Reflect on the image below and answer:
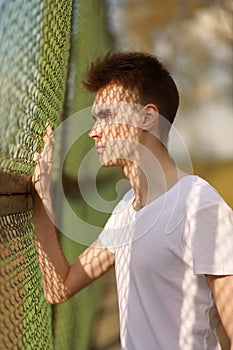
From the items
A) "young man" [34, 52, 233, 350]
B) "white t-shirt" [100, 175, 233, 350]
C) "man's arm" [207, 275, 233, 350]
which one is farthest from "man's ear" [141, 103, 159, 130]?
"man's arm" [207, 275, 233, 350]

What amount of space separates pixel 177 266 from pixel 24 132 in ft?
1.06

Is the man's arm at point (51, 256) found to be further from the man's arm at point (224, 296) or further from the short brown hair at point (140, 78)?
the man's arm at point (224, 296)

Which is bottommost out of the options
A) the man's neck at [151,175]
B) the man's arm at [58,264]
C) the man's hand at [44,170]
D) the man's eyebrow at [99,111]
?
the man's arm at [58,264]

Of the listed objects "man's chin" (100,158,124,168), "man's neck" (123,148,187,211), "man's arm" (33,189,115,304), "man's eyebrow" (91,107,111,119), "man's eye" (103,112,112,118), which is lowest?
"man's arm" (33,189,115,304)

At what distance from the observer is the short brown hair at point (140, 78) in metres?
1.30

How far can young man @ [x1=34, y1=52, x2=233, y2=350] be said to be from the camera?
1.09 metres

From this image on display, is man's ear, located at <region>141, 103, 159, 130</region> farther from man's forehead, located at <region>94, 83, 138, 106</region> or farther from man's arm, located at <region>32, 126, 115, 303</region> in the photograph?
man's arm, located at <region>32, 126, 115, 303</region>

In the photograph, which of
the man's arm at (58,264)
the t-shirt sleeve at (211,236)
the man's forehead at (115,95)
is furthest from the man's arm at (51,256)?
the t-shirt sleeve at (211,236)

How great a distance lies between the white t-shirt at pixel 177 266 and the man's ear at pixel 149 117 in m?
0.15

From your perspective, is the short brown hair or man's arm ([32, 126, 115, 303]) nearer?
man's arm ([32, 126, 115, 303])

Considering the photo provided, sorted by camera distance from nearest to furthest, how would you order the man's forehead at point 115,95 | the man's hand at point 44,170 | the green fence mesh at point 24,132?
the green fence mesh at point 24,132, the man's hand at point 44,170, the man's forehead at point 115,95

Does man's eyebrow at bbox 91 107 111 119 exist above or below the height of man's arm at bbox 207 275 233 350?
above

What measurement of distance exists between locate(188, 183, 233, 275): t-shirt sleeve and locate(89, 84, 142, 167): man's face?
20 centimetres

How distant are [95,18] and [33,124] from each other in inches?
85.0
